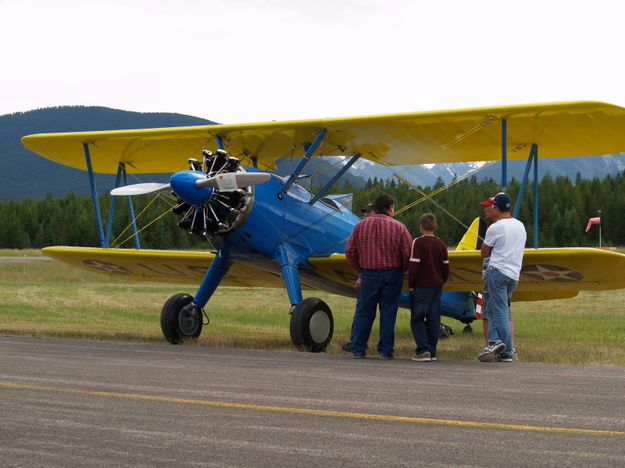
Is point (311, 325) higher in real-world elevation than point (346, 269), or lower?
lower

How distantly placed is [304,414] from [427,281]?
457 cm

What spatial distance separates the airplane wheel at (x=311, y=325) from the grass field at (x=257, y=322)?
25 cm

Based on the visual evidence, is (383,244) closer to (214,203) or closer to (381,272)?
(381,272)

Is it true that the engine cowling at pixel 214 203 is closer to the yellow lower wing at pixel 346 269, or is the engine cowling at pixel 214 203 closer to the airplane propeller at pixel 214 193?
the airplane propeller at pixel 214 193

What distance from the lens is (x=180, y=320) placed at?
12.1 m

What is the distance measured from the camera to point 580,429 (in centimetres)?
485

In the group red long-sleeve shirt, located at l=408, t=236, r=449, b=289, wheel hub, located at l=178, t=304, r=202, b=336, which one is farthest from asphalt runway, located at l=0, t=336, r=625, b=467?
wheel hub, located at l=178, t=304, r=202, b=336

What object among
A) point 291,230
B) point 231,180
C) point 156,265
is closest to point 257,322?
point 156,265

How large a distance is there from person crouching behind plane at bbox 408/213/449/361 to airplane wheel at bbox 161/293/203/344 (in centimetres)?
375

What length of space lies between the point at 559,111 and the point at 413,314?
3593 millimetres

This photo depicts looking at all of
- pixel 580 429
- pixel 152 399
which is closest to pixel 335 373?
pixel 152 399

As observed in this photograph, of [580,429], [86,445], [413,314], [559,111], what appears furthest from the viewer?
[559,111]

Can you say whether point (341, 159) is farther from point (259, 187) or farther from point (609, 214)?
point (609, 214)

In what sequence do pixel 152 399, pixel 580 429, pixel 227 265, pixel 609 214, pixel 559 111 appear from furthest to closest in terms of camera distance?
pixel 609 214 → pixel 227 265 → pixel 559 111 → pixel 152 399 → pixel 580 429
